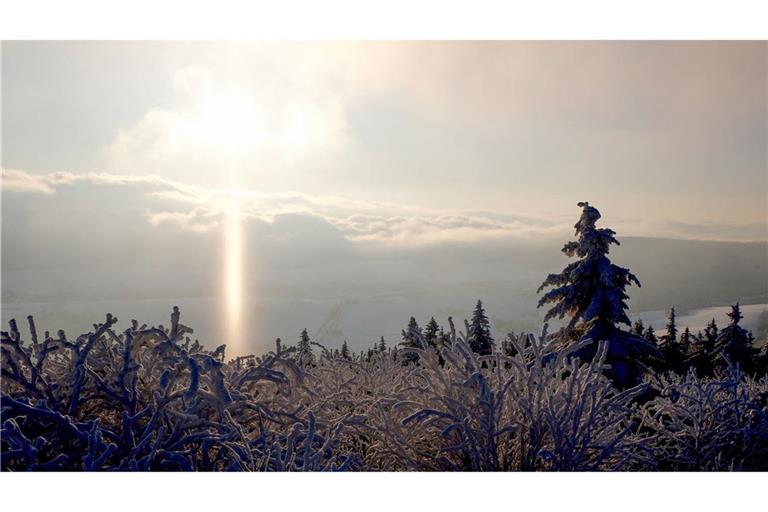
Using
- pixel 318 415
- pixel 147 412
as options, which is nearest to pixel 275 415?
pixel 318 415

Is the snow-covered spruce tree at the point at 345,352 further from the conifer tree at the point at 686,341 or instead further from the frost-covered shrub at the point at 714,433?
the conifer tree at the point at 686,341

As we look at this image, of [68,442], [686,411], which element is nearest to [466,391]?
[686,411]

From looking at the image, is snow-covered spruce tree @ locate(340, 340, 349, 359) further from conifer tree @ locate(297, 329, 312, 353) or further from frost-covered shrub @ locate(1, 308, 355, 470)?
frost-covered shrub @ locate(1, 308, 355, 470)

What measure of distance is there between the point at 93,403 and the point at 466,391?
1846 millimetres

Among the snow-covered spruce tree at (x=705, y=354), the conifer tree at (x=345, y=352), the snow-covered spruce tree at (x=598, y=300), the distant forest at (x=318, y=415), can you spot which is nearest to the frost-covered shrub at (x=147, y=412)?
the distant forest at (x=318, y=415)

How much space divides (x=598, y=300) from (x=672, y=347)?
43.6 ft

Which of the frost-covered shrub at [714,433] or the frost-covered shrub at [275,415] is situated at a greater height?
the frost-covered shrub at [275,415]

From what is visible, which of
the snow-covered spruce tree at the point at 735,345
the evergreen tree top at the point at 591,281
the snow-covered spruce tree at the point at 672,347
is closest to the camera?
the evergreen tree top at the point at 591,281

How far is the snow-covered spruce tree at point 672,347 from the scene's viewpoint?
23.4 metres

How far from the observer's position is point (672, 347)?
82.9 feet

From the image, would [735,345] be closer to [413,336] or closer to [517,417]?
[413,336]

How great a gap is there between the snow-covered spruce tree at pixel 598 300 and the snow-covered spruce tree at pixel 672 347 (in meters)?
9.09
